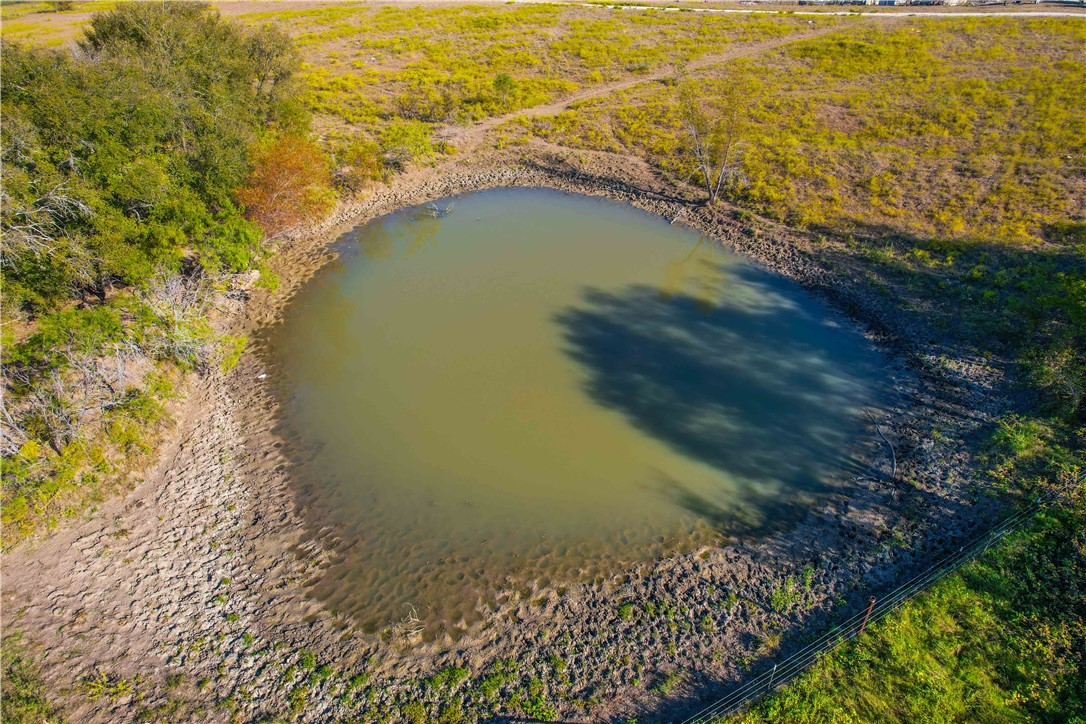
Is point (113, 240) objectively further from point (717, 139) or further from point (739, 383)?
point (717, 139)

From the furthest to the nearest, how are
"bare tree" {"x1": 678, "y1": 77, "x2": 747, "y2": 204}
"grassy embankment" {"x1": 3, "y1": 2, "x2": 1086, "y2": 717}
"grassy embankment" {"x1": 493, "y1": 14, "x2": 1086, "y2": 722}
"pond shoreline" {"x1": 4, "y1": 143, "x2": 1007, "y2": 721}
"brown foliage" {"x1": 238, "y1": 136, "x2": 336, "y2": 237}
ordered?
"bare tree" {"x1": 678, "y1": 77, "x2": 747, "y2": 204} < "brown foliage" {"x1": 238, "y1": 136, "x2": 336, "y2": 237} < "grassy embankment" {"x1": 3, "y1": 2, "x2": 1086, "y2": 717} < "pond shoreline" {"x1": 4, "y1": 143, "x2": 1007, "y2": 721} < "grassy embankment" {"x1": 493, "y1": 14, "x2": 1086, "y2": 722}

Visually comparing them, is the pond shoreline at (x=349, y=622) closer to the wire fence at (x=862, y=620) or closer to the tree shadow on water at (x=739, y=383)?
the wire fence at (x=862, y=620)

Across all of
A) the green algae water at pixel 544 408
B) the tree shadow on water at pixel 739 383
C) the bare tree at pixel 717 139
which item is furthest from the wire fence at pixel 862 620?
the bare tree at pixel 717 139

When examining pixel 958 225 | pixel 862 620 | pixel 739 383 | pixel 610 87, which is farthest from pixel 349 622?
pixel 610 87

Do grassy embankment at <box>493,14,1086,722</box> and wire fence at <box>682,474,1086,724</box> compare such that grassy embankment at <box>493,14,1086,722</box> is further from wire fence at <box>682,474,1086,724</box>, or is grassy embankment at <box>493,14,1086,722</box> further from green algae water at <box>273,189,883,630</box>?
green algae water at <box>273,189,883,630</box>

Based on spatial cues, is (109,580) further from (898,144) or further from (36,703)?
(898,144)

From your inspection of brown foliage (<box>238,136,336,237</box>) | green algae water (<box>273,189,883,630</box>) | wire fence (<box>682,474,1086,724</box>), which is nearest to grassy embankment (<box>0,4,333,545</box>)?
brown foliage (<box>238,136,336,237</box>)
